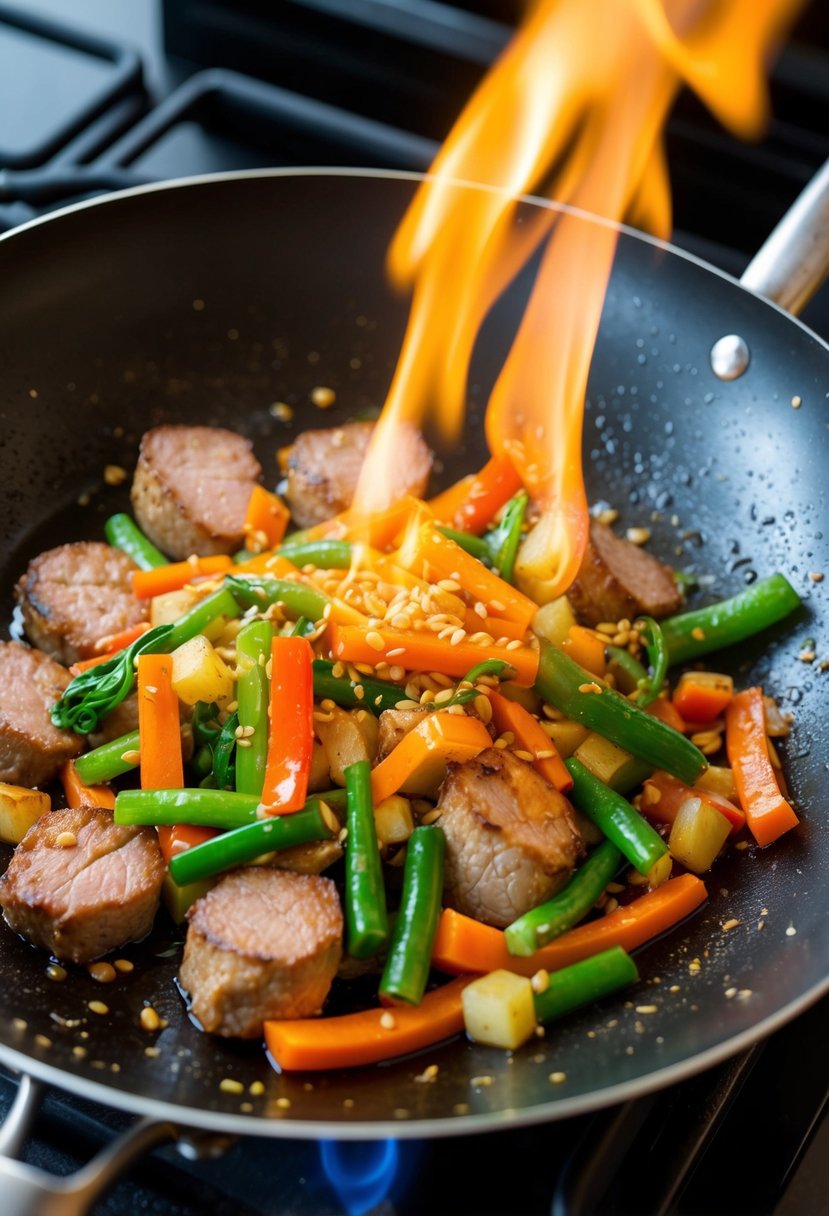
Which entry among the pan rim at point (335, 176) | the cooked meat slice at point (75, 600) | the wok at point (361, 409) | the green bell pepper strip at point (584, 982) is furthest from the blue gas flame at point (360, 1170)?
the pan rim at point (335, 176)

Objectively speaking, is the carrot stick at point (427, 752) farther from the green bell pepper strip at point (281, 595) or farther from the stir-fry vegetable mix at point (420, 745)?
the green bell pepper strip at point (281, 595)

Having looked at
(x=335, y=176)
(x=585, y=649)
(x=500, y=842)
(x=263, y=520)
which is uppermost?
(x=335, y=176)

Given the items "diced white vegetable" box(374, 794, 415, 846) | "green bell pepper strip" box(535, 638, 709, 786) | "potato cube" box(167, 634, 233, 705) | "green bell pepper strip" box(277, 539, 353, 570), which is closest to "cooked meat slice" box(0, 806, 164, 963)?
"potato cube" box(167, 634, 233, 705)

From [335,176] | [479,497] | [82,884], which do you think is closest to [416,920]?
[82,884]

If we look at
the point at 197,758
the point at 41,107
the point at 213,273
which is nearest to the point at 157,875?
the point at 197,758

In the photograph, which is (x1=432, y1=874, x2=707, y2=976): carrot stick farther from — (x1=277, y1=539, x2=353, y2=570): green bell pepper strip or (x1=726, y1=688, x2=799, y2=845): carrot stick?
(x1=277, y1=539, x2=353, y2=570): green bell pepper strip

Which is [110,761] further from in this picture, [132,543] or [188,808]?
[132,543]
